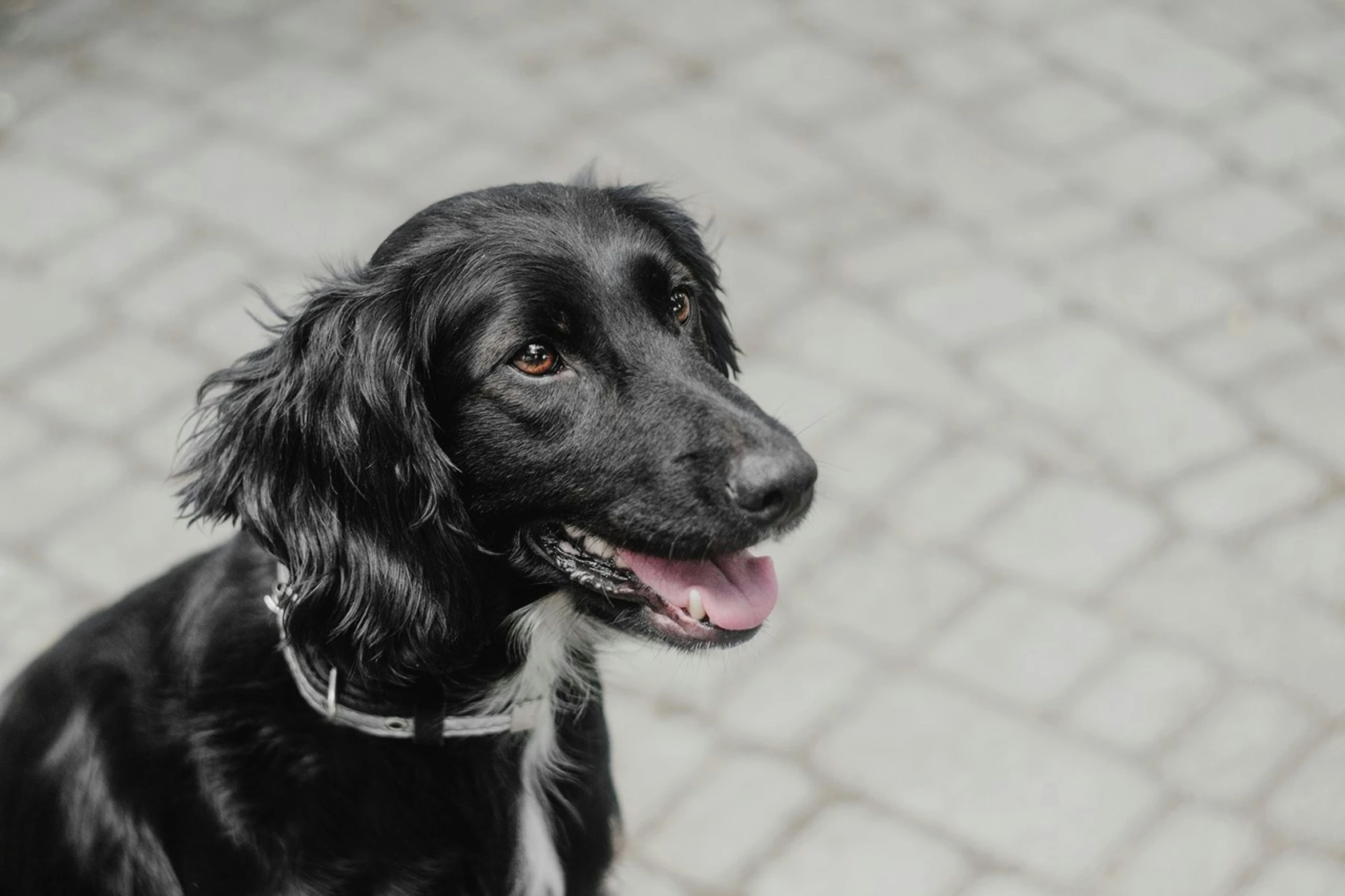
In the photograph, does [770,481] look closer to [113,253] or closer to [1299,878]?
[1299,878]

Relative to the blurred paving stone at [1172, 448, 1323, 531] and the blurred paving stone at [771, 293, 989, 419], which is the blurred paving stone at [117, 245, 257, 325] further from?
the blurred paving stone at [1172, 448, 1323, 531]

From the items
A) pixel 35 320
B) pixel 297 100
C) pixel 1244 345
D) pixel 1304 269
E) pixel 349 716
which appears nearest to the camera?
pixel 349 716

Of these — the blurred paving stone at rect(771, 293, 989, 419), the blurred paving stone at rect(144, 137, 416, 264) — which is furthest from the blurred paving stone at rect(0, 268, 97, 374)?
the blurred paving stone at rect(771, 293, 989, 419)

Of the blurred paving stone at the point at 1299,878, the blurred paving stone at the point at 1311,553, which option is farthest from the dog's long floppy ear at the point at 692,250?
the blurred paving stone at the point at 1311,553

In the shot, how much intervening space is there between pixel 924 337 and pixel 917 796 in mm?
1782

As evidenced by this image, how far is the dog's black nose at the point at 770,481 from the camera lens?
283 centimetres

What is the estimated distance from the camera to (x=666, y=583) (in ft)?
9.99

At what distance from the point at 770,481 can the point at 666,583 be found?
1.12 feet

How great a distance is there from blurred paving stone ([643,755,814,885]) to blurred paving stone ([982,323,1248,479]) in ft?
5.11

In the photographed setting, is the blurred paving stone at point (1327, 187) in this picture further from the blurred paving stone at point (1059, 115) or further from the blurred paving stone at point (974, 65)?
the blurred paving stone at point (974, 65)

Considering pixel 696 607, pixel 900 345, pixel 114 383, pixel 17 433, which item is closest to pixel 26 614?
pixel 17 433

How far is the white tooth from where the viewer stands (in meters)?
3.02

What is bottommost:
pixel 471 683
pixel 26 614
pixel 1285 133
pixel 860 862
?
pixel 26 614

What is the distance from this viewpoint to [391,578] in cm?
290
